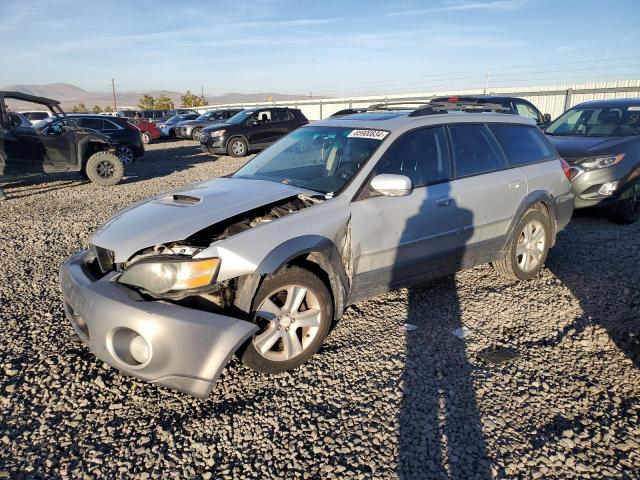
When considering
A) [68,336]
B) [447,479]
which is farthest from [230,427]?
[68,336]

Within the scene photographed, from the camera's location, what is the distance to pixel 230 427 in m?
2.68

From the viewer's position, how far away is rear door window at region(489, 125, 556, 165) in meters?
4.62

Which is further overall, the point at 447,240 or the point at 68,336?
the point at 447,240

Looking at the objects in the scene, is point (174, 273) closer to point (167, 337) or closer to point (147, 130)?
point (167, 337)

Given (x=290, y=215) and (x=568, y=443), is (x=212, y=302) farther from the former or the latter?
(x=568, y=443)

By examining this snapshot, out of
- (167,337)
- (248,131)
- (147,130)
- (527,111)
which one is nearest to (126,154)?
(248,131)

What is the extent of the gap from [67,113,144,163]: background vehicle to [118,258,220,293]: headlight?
12.0 metres

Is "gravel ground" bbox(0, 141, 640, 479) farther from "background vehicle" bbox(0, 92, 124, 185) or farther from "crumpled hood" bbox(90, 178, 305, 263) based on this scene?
"background vehicle" bbox(0, 92, 124, 185)

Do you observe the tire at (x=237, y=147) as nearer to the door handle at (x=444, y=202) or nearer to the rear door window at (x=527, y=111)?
the rear door window at (x=527, y=111)

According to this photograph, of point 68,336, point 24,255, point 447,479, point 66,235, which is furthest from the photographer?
point 66,235

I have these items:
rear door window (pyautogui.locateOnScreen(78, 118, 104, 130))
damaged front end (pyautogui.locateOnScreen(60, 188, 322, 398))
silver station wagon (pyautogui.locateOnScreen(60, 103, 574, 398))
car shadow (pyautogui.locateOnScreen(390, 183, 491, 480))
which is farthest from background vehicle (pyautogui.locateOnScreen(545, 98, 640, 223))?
rear door window (pyautogui.locateOnScreen(78, 118, 104, 130))

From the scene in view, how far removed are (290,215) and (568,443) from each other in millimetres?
2101

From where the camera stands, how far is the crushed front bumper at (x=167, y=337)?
2.58m

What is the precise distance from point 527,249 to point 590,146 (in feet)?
11.0
